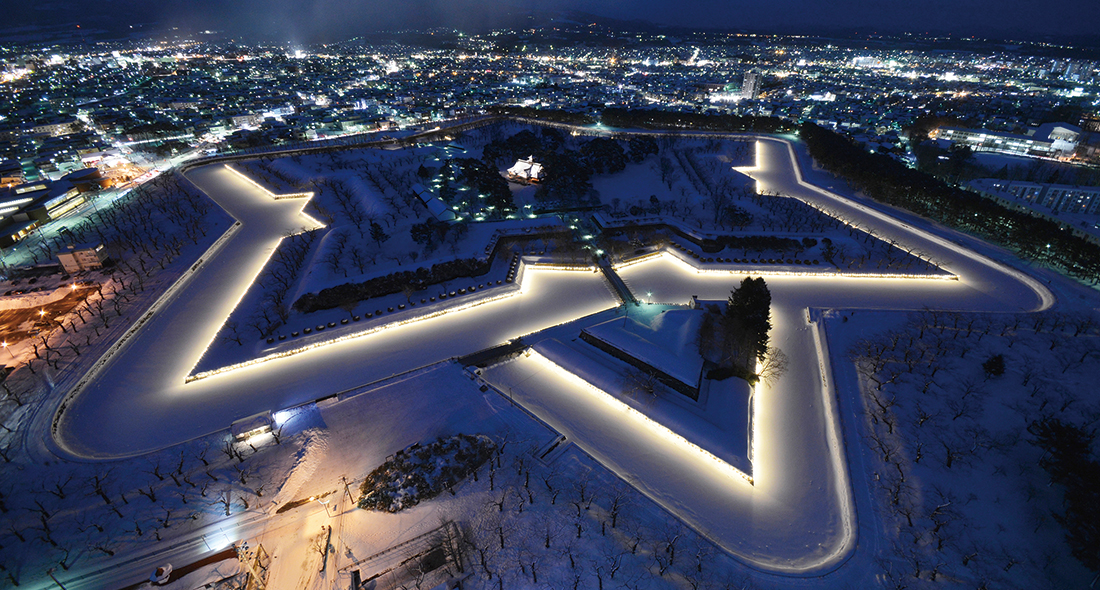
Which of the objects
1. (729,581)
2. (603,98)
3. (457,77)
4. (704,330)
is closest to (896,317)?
(704,330)

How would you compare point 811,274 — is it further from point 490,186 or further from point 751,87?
point 751,87

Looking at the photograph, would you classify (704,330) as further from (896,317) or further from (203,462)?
(203,462)

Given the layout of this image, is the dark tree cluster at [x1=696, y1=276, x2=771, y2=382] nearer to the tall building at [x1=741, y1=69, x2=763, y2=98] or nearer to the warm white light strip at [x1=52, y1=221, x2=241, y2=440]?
the warm white light strip at [x1=52, y1=221, x2=241, y2=440]

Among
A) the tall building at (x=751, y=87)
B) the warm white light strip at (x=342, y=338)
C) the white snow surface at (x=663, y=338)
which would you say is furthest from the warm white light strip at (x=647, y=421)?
the tall building at (x=751, y=87)

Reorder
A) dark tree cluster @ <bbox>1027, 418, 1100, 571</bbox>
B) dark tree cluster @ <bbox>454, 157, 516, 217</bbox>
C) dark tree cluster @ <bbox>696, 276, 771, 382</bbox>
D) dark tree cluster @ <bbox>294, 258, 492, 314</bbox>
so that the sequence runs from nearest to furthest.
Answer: dark tree cluster @ <bbox>1027, 418, 1100, 571</bbox> < dark tree cluster @ <bbox>696, 276, 771, 382</bbox> < dark tree cluster @ <bbox>294, 258, 492, 314</bbox> < dark tree cluster @ <bbox>454, 157, 516, 217</bbox>

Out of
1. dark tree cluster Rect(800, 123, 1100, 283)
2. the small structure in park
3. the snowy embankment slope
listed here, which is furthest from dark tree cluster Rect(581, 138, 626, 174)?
the snowy embankment slope

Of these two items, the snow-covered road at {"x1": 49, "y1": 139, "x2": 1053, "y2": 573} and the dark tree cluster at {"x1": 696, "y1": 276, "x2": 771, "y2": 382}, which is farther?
the dark tree cluster at {"x1": 696, "y1": 276, "x2": 771, "y2": 382}
